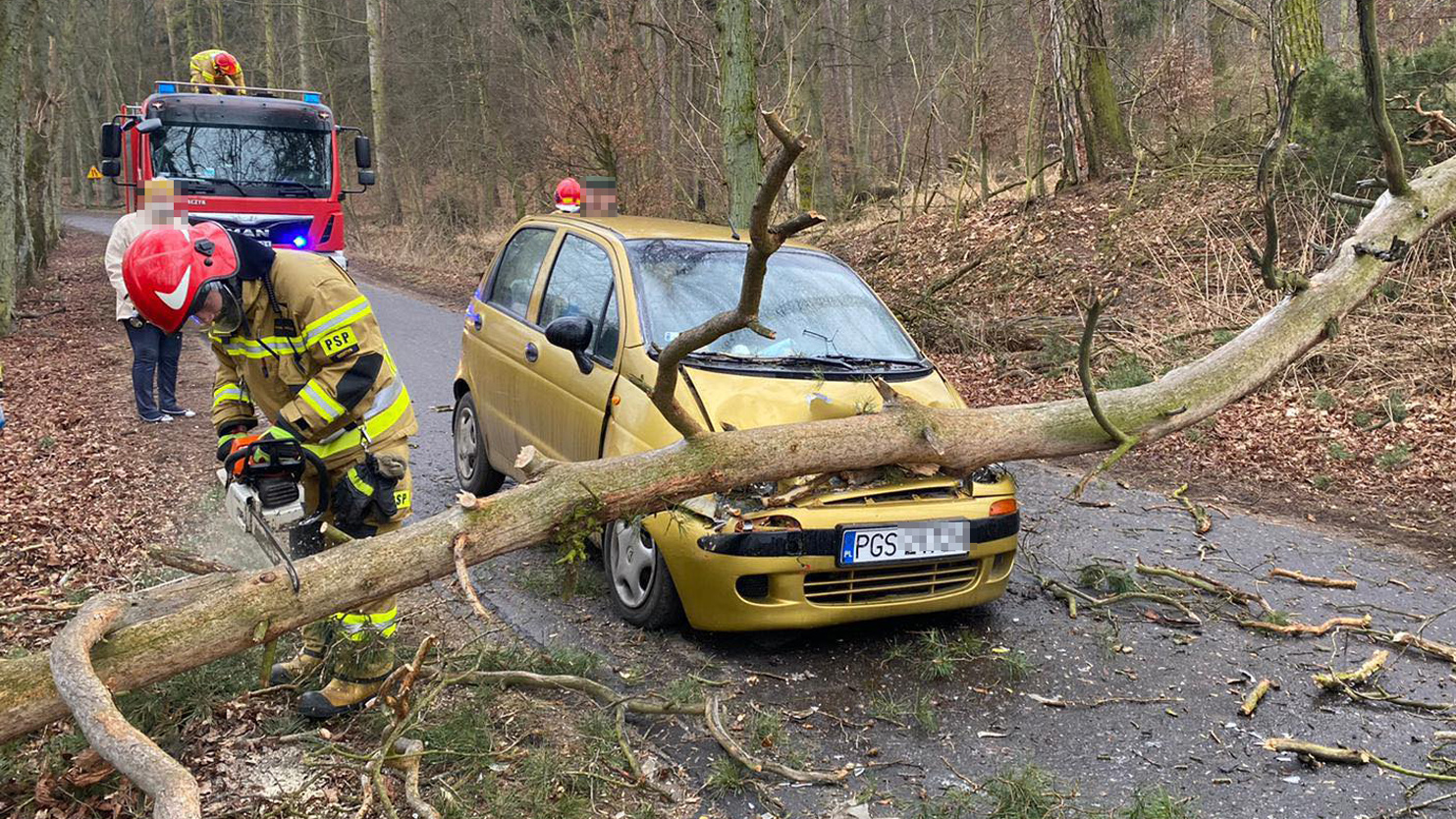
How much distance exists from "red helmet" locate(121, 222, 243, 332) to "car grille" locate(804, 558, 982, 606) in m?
2.37

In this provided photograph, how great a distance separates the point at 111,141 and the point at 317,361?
1016 cm

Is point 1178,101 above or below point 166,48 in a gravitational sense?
below

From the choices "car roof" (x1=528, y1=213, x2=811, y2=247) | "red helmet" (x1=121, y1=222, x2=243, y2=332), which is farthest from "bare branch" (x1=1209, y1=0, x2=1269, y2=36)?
"red helmet" (x1=121, y1=222, x2=243, y2=332)

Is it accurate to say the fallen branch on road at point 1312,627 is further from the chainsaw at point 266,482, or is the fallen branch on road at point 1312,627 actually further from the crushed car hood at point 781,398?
the chainsaw at point 266,482

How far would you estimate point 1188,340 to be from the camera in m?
9.05

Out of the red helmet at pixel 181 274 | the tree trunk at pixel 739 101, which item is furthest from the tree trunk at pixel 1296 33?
the red helmet at pixel 181 274

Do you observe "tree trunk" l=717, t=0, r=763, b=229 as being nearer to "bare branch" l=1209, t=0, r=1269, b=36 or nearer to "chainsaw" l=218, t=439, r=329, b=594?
"bare branch" l=1209, t=0, r=1269, b=36

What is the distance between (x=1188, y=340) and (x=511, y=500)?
23.9 ft

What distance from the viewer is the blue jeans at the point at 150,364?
8391mm

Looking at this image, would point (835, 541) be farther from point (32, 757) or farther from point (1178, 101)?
point (1178, 101)

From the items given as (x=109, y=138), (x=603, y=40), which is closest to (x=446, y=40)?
(x=603, y=40)

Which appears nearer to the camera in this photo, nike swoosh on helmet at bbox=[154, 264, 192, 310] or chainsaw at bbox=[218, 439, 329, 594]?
nike swoosh on helmet at bbox=[154, 264, 192, 310]

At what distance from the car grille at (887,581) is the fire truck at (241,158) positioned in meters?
9.04

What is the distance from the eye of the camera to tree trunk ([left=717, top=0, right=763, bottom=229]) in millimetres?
10625
